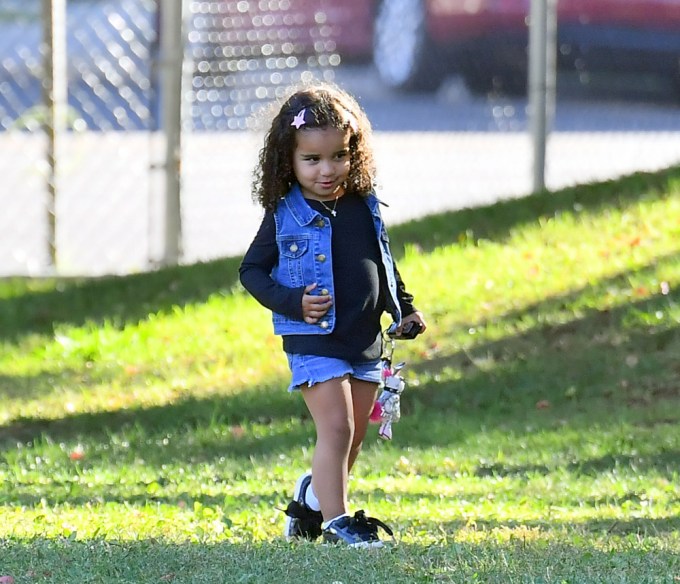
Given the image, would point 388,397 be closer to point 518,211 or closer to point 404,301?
point 404,301

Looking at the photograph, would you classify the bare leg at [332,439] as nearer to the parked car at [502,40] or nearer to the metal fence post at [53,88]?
the metal fence post at [53,88]

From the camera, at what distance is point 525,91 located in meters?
9.82

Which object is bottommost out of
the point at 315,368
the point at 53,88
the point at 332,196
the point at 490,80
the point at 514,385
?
the point at 514,385

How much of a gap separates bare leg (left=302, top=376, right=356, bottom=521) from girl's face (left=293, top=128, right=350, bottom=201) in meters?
0.62

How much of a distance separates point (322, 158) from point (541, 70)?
4.90 m

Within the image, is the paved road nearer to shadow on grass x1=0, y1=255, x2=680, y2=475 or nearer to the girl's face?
shadow on grass x1=0, y1=255, x2=680, y2=475

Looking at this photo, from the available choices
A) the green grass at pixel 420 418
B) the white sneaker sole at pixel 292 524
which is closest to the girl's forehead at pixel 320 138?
the white sneaker sole at pixel 292 524

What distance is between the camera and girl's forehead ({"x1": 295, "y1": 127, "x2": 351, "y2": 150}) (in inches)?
168

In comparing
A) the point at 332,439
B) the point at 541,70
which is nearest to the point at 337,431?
the point at 332,439

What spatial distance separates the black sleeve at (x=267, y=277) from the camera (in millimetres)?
4172

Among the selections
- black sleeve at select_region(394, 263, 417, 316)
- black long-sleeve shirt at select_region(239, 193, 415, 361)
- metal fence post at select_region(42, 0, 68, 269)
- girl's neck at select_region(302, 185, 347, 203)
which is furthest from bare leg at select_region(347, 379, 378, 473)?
metal fence post at select_region(42, 0, 68, 269)

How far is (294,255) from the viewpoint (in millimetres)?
4262

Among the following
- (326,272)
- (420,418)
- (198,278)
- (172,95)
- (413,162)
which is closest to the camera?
(326,272)

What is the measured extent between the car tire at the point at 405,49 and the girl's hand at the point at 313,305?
5.86 metres
